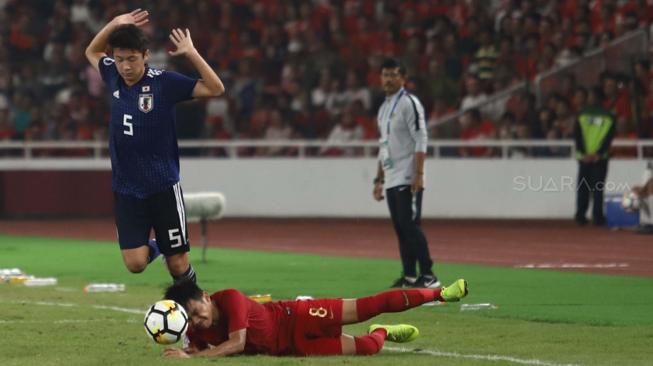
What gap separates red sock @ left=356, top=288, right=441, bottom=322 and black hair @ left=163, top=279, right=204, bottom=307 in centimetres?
113

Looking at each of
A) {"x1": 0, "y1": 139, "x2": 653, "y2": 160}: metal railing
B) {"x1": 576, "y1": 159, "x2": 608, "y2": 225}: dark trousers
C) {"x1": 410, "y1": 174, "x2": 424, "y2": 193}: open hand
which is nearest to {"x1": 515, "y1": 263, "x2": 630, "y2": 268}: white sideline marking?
{"x1": 410, "y1": 174, "x2": 424, "y2": 193}: open hand

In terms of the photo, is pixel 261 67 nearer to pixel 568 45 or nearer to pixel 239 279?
pixel 568 45

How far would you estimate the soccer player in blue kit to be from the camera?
1147cm

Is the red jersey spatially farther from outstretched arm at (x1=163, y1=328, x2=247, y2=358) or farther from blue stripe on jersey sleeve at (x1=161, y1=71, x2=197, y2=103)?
blue stripe on jersey sleeve at (x1=161, y1=71, x2=197, y2=103)

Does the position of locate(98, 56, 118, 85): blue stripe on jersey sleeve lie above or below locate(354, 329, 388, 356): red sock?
above

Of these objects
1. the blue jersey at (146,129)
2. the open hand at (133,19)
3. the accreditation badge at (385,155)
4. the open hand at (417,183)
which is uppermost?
the open hand at (133,19)

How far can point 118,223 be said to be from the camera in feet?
38.6

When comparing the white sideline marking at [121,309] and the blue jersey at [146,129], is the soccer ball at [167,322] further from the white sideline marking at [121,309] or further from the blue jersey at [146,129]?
the white sideline marking at [121,309]

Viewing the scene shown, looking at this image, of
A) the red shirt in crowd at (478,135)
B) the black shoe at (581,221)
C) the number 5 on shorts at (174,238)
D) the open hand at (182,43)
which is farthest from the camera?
the red shirt in crowd at (478,135)

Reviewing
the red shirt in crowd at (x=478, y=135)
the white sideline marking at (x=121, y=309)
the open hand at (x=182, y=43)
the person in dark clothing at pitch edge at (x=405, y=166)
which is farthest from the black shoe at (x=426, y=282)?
the red shirt in crowd at (x=478, y=135)

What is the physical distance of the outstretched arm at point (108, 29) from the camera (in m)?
11.6

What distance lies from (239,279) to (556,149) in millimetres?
11225

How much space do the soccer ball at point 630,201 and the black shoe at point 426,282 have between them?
9.34m

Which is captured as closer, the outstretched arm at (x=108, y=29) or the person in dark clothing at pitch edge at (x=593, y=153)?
the outstretched arm at (x=108, y=29)
